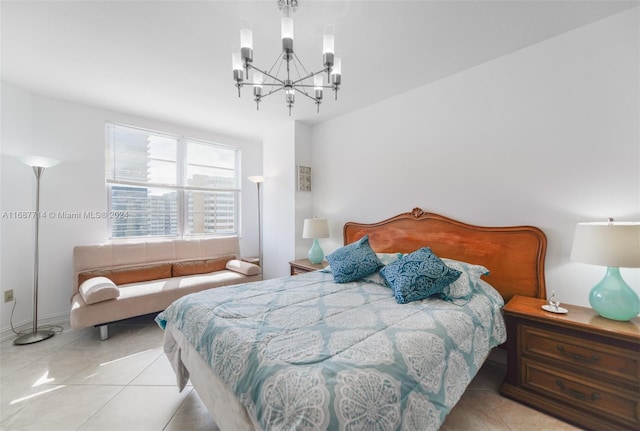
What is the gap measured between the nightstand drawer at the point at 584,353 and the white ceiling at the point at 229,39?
6.98ft

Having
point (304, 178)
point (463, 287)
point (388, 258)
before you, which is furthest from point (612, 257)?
point (304, 178)

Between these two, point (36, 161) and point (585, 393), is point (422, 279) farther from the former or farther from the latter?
point (36, 161)

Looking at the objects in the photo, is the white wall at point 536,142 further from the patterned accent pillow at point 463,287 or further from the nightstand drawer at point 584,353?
the patterned accent pillow at point 463,287

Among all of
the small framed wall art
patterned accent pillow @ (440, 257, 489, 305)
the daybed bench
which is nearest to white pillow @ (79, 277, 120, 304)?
the daybed bench

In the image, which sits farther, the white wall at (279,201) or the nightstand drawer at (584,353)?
the white wall at (279,201)

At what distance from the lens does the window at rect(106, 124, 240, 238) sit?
352 cm

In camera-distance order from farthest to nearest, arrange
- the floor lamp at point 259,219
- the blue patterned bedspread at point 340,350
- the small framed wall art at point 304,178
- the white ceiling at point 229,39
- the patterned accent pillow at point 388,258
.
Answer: the floor lamp at point 259,219
the small framed wall art at point 304,178
the patterned accent pillow at point 388,258
the white ceiling at point 229,39
the blue patterned bedspread at point 340,350

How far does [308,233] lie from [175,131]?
8.60 ft

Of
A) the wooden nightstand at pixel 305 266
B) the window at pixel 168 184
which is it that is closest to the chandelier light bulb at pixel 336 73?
the wooden nightstand at pixel 305 266

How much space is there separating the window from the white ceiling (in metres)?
0.91

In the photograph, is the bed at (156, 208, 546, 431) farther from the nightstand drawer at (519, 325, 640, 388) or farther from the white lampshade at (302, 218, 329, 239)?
the white lampshade at (302, 218, 329, 239)

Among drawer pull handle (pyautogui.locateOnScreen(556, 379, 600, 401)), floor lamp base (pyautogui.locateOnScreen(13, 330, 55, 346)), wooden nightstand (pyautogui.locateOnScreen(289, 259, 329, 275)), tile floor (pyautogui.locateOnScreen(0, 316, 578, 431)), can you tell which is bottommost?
tile floor (pyautogui.locateOnScreen(0, 316, 578, 431))

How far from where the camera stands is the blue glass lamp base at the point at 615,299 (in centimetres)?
151

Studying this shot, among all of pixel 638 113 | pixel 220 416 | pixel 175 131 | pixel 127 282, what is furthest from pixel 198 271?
pixel 638 113
